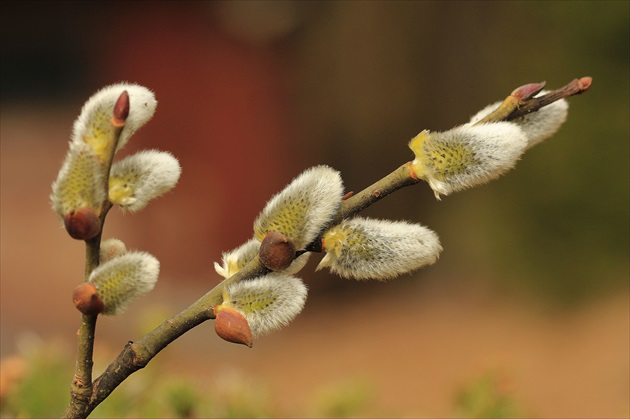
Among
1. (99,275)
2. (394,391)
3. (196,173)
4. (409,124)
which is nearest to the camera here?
(99,275)

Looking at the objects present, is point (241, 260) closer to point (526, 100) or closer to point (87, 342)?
point (87, 342)

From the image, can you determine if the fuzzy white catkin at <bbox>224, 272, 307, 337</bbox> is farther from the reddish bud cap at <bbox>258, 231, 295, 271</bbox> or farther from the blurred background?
the blurred background

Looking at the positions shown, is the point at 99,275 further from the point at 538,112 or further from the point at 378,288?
the point at 378,288

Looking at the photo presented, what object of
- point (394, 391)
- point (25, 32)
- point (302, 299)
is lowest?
point (394, 391)

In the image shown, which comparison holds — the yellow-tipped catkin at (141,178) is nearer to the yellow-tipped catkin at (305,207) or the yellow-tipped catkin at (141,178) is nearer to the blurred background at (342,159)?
the yellow-tipped catkin at (305,207)

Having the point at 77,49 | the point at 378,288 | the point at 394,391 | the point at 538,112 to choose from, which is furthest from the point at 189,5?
the point at 538,112

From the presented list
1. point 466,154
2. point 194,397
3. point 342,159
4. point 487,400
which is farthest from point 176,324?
point 342,159
